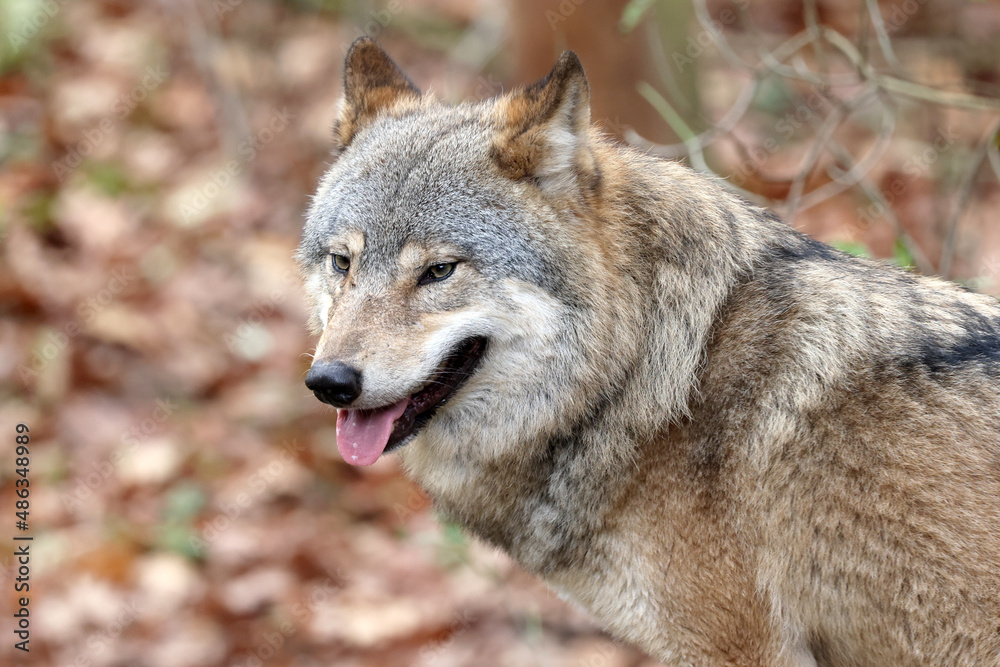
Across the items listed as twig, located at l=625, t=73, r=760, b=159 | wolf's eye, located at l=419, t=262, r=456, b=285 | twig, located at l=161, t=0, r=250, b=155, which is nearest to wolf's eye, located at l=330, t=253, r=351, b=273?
wolf's eye, located at l=419, t=262, r=456, b=285

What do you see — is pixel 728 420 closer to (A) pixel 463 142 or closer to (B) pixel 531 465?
(B) pixel 531 465

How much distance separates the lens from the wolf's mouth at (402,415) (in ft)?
10.8

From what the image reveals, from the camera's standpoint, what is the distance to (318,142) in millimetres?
9727

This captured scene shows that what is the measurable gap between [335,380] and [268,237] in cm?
616

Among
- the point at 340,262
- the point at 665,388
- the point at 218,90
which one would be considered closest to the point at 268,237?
the point at 218,90

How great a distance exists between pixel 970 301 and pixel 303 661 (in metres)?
4.24

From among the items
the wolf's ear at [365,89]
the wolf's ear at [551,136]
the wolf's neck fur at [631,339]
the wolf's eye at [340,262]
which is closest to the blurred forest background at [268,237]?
the wolf's neck fur at [631,339]

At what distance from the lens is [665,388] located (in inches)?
133

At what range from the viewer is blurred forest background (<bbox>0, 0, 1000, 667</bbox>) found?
5742mm

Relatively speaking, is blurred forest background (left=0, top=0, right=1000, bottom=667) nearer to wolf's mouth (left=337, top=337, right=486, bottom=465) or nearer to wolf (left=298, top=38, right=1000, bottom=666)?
wolf (left=298, top=38, right=1000, bottom=666)

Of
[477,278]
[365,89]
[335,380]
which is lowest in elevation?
[335,380]

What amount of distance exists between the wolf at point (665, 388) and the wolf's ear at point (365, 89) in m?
0.34

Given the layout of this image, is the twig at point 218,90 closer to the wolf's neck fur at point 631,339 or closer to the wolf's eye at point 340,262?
the wolf's eye at point 340,262

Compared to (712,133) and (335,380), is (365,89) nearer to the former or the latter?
(335,380)
